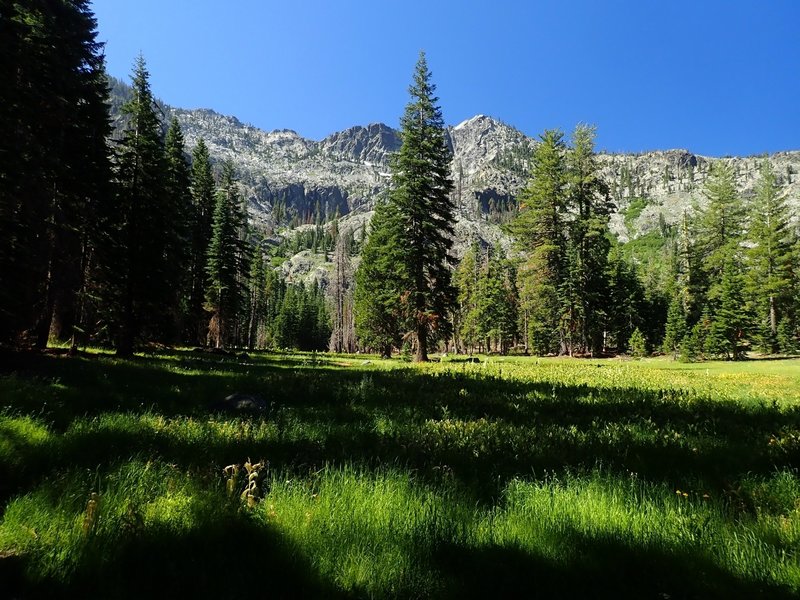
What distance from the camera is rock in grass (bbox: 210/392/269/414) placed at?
774 centimetres

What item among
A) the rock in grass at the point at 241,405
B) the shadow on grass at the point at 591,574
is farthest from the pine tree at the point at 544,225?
the shadow on grass at the point at 591,574

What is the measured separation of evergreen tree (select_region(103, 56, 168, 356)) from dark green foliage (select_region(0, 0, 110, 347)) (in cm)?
137

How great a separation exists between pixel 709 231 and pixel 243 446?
77.5 m

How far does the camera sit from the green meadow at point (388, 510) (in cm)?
246

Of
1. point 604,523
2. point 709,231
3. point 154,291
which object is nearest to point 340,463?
point 604,523

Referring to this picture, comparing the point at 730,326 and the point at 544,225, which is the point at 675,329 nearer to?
the point at 730,326

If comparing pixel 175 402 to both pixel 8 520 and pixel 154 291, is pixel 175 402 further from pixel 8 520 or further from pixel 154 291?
pixel 154 291

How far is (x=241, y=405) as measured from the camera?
7938mm

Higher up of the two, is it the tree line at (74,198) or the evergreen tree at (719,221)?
the evergreen tree at (719,221)

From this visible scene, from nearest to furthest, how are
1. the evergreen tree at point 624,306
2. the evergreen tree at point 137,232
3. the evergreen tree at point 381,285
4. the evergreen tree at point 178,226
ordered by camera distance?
the evergreen tree at point 137,232 → the evergreen tree at point 178,226 → the evergreen tree at point 381,285 → the evergreen tree at point 624,306

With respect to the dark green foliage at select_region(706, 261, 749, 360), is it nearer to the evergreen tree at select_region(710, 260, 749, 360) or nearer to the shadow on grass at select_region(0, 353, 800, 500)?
the evergreen tree at select_region(710, 260, 749, 360)

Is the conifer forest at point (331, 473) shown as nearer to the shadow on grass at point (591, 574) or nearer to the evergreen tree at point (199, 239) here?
the shadow on grass at point (591, 574)

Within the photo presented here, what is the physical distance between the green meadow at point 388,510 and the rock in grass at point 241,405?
142cm

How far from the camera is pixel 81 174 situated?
2005 centimetres
